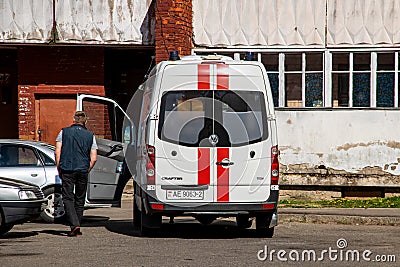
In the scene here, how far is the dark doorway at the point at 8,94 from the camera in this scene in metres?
23.7

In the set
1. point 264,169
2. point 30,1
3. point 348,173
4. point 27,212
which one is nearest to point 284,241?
point 264,169

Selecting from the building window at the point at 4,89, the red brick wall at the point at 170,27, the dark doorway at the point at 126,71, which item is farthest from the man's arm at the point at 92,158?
the building window at the point at 4,89

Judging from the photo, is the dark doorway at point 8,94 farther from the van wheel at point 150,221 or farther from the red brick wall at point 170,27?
the van wheel at point 150,221

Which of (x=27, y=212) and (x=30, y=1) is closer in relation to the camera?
(x=27, y=212)

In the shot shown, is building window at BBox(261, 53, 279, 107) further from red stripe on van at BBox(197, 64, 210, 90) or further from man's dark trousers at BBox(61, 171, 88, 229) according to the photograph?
man's dark trousers at BBox(61, 171, 88, 229)

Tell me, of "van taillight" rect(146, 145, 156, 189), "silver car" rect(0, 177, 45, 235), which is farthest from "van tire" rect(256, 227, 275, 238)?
"silver car" rect(0, 177, 45, 235)

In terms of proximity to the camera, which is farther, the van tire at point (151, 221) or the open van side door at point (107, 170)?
the open van side door at point (107, 170)

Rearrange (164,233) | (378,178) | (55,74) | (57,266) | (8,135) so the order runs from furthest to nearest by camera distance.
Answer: (8,135)
(55,74)
(378,178)
(164,233)
(57,266)

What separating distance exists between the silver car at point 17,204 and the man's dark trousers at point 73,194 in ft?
1.30

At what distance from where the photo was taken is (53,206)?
591 inches

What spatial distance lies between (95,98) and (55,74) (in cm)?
700

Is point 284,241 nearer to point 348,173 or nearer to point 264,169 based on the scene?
point 264,169

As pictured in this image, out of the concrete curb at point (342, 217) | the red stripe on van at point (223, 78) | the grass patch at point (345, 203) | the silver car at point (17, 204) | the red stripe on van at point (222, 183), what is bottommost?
the grass patch at point (345, 203)

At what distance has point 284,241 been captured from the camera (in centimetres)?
1250
